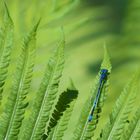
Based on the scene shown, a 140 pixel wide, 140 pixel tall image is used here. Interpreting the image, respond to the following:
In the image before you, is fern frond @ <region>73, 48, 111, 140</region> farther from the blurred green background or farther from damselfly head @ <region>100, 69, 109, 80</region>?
the blurred green background

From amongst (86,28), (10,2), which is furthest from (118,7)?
(10,2)

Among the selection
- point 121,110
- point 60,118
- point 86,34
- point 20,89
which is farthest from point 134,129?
point 86,34

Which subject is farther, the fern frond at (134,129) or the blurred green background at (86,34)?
the blurred green background at (86,34)

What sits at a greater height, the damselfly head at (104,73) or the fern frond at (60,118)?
the damselfly head at (104,73)

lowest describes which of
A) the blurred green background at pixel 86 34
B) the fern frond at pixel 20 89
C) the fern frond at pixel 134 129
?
the fern frond at pixel 134 129

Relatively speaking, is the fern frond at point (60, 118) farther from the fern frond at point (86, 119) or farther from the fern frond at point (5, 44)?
the fern frond at point (5, 44)

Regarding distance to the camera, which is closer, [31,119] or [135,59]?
[31,119]

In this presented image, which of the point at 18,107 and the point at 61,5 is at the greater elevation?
the point at 61,5

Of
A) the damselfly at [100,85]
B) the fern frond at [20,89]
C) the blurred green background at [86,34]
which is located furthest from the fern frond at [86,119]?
the blurred green background at [86,34]

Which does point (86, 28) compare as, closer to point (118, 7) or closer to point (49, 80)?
point (118, 7)
